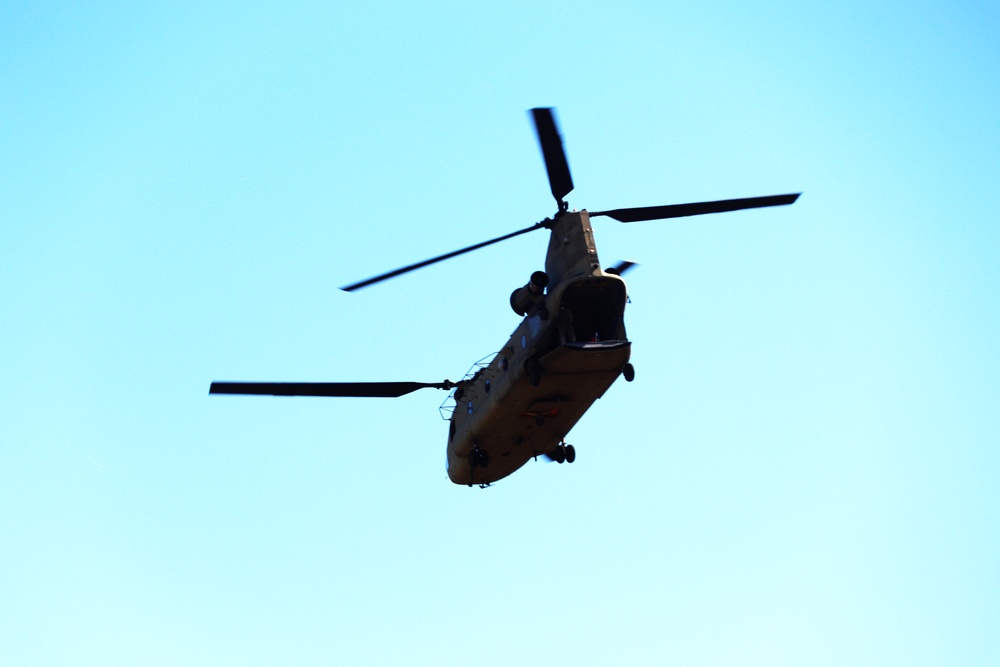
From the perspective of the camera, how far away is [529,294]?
104ft

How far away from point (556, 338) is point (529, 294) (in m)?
1.80

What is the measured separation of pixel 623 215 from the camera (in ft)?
103

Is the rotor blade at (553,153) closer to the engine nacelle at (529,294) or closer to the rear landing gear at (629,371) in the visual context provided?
the engine nacelle at (529,294)

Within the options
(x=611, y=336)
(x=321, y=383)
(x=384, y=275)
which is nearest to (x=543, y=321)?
(x=611, y=336)

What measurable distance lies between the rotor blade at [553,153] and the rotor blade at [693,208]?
1059 mm

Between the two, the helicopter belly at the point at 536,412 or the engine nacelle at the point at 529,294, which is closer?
the helicopter belly at the point at 536,412

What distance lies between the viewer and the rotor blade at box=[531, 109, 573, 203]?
93.7ft

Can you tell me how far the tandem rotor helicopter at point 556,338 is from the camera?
3012 centimetres

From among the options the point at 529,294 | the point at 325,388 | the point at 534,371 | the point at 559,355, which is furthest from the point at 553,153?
the point at 325,388

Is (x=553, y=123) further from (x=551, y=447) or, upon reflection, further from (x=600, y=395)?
(x=551, y=447)

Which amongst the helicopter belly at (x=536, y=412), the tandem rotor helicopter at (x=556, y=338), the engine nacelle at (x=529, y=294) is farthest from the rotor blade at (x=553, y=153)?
the helicopter belly at (x=536, y=412)

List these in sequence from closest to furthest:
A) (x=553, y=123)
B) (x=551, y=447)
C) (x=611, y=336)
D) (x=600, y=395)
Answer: (x=553, y=123), (x=611, y=336), (x=600, y=395), (x=551, y=447)

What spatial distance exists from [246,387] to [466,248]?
793cm

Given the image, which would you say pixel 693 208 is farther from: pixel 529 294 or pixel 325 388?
pixel 325 388
